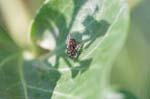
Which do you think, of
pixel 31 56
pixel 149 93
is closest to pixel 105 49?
pixel 31 56

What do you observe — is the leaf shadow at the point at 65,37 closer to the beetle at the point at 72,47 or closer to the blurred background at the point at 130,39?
the beetle at the point at 72,47

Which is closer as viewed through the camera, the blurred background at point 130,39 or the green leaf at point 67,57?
the green leaf at point 67,57

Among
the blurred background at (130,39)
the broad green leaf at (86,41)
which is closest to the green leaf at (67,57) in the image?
the broad green leaf at (86,41)

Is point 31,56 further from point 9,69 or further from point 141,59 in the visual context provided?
point 141,59

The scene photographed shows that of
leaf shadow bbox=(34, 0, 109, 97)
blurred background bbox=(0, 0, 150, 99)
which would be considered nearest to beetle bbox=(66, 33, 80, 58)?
leaf shadow bbox=(34, 0, 109, 97)

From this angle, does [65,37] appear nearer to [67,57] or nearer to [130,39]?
[67,57]
